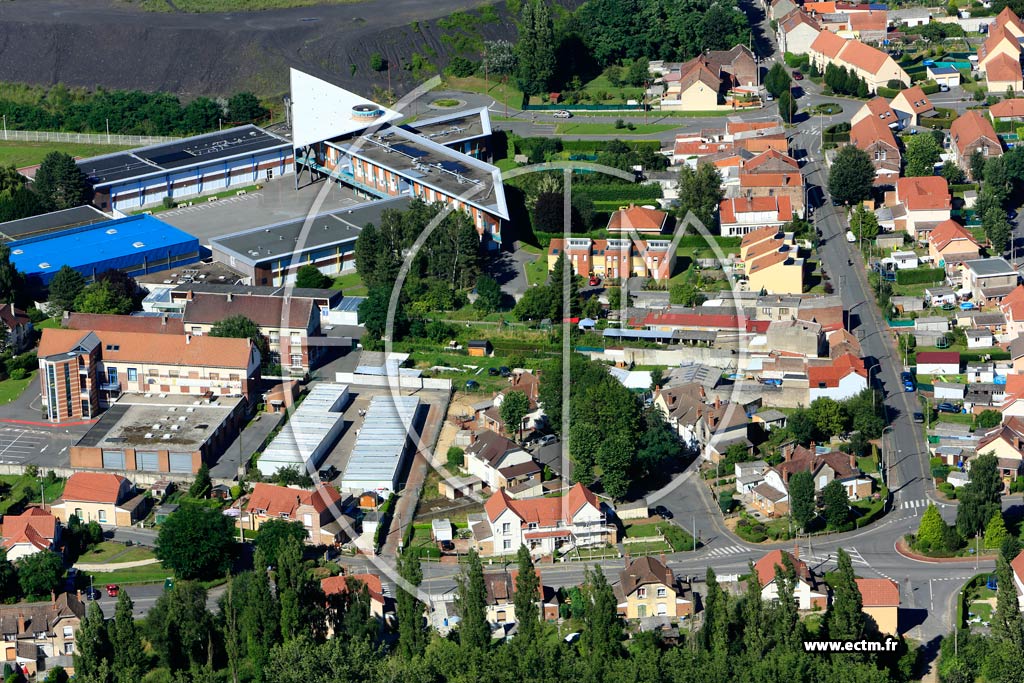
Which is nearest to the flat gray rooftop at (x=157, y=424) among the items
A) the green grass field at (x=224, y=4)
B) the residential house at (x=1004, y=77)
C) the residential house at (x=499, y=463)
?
the residential house at (x=499, y=463)

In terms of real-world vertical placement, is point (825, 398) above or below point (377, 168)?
below

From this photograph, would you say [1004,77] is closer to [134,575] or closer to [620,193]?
[620,193]

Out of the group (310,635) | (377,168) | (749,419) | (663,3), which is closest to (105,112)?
(377,168)

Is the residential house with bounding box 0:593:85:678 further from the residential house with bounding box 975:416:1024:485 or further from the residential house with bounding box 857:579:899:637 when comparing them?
the residential house with bounding box 975:416:1024:485

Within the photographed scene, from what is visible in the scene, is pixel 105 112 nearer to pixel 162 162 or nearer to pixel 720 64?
pixel 162 162

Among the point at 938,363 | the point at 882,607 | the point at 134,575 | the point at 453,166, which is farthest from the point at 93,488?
the point at 938,363

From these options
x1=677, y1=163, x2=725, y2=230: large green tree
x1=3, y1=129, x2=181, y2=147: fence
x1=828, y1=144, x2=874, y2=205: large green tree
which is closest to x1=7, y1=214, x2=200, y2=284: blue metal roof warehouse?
x1=3, y1=129, x2=181, y2=147: fence
